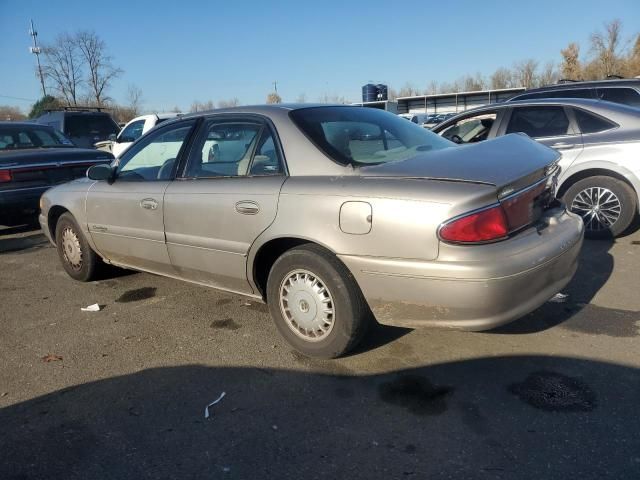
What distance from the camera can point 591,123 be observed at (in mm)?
5469

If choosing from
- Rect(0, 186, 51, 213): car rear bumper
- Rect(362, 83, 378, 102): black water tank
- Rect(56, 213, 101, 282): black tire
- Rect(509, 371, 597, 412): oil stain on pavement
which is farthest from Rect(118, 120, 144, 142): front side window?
Rect(362, 83, 378, 102): black water tank

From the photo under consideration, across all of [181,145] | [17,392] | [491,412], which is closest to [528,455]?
[491,412]

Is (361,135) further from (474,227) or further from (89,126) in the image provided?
(89,126)

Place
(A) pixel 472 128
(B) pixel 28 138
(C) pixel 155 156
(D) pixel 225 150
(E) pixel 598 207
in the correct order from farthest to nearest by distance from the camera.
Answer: (B) pixel 28 138 < (A) pixel 472 128 < (E) pixel 598 207 < (C) pixel 155 156 < (D) pixel 225 150

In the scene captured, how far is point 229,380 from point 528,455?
1695mm

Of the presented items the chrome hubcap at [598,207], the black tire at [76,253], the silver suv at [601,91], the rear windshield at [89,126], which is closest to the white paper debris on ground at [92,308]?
the black tire at [76,253]

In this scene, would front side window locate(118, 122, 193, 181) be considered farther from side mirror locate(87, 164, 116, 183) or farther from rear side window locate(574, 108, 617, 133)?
rear side window locate(574, 108, 617, 133)

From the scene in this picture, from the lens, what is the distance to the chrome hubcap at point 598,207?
5371mm

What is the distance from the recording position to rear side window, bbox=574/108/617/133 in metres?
5.36

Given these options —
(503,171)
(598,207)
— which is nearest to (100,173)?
(503,171)

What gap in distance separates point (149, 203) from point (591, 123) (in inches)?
181

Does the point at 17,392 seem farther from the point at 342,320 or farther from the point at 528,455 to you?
the point at 528,455

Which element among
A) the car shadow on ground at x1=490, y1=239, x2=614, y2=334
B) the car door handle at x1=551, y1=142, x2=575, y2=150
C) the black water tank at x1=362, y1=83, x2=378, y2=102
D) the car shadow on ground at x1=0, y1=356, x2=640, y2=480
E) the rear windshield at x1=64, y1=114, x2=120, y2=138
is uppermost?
the black water tank at x1=362, y1=83, x2=378, y2=102

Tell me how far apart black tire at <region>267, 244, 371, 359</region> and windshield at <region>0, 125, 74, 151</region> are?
21.6ft
